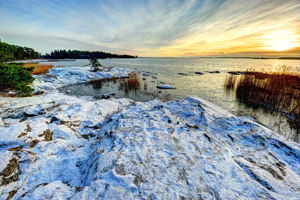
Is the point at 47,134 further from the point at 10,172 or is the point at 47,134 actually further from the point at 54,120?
the point at 10,172

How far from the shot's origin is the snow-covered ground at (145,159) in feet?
8.27

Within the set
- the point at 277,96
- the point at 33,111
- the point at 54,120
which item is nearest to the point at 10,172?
the point at 54,120

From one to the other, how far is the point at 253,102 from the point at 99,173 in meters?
13.9

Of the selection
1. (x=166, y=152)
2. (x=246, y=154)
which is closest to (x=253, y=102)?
(x=246, y=154)

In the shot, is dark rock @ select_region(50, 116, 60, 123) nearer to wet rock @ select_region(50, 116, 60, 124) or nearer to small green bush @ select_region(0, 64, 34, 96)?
wet rock @ select_region(50, 116, 60, 124)

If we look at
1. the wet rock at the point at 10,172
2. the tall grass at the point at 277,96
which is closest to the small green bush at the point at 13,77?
the wet rock at the point at 10,172

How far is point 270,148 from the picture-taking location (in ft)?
13.8

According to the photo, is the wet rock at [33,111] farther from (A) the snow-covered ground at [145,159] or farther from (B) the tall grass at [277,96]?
(B) the tall grass at [277,96]

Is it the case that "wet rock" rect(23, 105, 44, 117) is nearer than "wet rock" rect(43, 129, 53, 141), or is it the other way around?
"wet rock" rect(43, 129, 53, 141)

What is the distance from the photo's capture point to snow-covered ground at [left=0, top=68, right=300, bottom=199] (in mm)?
2520

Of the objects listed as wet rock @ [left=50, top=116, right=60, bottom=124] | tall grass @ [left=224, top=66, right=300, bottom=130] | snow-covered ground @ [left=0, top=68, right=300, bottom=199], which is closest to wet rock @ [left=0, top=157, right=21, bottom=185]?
snow-covered ground @ [left=0, top=68, right=300, bottom=199]

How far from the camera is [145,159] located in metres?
3.32

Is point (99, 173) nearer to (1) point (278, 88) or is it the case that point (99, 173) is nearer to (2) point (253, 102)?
(2) point (253, 102)

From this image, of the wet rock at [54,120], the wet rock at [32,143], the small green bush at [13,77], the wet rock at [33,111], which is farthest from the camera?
the wet rock at [33,111]
